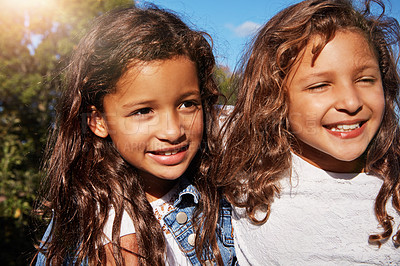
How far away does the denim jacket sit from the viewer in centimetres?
172

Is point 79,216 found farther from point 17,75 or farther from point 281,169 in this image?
point 17,75

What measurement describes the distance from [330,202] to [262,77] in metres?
0.72

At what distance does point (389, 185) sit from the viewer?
5.10 ft

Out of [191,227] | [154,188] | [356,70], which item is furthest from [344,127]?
[154,188]

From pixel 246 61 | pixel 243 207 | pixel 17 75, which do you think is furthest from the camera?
pixel 17 75

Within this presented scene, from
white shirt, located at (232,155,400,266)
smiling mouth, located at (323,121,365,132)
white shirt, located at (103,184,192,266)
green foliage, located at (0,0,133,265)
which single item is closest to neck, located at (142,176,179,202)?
white shirt, located at (103,184,192,266)

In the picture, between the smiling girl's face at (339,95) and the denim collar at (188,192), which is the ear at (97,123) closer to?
the denim collar at (188,192)

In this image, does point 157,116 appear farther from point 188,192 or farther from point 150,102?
point 188,192

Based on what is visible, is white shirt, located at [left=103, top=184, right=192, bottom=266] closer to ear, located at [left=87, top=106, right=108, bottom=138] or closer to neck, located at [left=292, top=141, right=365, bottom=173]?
ear, located at [left=87, top=106, right=108, bottom=138]

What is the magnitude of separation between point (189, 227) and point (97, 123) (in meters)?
0.74

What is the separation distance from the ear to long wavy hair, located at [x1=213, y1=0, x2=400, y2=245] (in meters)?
0.65

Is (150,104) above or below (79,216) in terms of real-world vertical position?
above

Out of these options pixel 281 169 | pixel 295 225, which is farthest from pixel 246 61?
pixel 295 225

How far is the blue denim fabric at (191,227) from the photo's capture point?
5.65 ft
